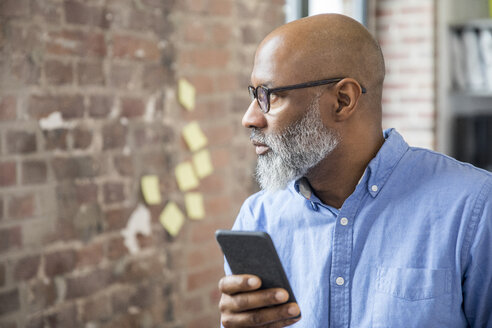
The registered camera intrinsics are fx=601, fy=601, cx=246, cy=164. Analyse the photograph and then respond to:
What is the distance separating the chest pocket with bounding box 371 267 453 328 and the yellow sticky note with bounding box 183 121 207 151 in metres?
1.10

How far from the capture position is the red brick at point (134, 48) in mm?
1962

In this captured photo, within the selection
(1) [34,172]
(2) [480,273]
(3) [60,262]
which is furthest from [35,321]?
(2) [480,273]


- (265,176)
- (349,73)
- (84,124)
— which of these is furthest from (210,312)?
(349,73)

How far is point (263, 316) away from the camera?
3.91 feet

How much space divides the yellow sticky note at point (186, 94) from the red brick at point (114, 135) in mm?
278

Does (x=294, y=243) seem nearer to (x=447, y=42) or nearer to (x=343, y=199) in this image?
(x=343, y=199)

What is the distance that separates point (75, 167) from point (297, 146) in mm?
787

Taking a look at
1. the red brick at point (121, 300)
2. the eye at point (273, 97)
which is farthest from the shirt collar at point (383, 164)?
the red brick at point (121, 300)

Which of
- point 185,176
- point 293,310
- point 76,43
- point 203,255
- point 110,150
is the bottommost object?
point 203,255

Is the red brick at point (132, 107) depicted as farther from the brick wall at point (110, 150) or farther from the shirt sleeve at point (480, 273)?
the shirt sleeve at point (480, 273)

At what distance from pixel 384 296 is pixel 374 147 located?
355mm

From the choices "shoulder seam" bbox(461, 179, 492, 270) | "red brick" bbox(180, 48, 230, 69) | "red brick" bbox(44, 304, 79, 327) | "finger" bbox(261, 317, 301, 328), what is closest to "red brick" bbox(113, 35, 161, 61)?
"red brick" bbox(180, 48, 230, 69)

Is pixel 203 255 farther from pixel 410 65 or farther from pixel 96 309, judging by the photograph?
pixel 410 65

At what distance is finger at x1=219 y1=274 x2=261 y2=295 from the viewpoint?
117 centimetres
